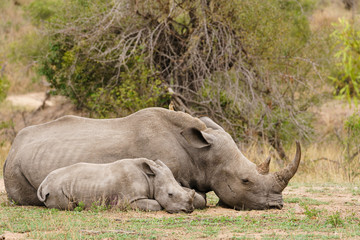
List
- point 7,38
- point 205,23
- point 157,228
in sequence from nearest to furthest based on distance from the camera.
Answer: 1. point 157,228
2. point 205,23
3. point 7,38

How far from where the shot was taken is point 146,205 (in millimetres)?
7727

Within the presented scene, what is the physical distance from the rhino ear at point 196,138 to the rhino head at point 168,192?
69cm

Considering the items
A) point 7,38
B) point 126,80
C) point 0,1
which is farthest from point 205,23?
point 0,1

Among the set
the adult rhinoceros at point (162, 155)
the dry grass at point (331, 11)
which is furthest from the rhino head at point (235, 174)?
the dry grass at point (331, 11)

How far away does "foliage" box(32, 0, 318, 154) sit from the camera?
15.8 m

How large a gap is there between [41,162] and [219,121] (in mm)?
8250

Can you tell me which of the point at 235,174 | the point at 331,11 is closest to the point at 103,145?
the point at 235,174

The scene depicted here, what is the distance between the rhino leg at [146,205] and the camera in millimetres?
7703

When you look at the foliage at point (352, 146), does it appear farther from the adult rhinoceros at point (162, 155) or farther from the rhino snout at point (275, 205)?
the adult rhinoceros at point (162, 155)

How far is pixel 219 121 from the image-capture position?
16172 millimetres

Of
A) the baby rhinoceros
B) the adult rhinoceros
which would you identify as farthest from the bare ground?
the adult rhinoceros

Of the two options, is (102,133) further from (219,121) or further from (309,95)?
(309,95)

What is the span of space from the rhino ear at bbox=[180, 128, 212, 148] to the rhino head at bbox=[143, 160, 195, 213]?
0.69 metres

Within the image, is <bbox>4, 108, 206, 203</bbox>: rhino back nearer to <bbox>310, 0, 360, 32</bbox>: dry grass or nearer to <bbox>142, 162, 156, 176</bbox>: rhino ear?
<bbox>142, 162, 156, 176</bbox>: rhino ear
